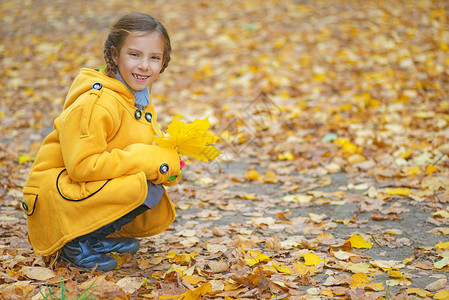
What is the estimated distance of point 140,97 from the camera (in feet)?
7.88

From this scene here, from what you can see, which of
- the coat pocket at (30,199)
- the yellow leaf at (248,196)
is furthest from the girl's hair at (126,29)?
the yellow leaf at (248,196)

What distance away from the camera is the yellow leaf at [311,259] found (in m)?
2.46

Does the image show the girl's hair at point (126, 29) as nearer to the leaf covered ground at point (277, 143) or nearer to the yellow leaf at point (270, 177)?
the leaf covered ground at point (277, 143)

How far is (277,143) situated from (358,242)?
1.97 metres

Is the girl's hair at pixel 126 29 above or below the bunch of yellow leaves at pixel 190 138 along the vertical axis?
above

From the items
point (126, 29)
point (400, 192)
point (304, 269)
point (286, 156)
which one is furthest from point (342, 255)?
point (286, 156)

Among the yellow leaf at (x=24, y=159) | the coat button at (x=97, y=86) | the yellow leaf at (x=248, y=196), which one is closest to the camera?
the coat button at (x=97, y=86)

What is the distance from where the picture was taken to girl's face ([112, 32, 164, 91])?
225 centimetres

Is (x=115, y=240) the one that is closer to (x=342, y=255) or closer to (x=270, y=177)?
(x=342, y=255)

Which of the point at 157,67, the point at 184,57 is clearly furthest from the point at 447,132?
the point at 184,57

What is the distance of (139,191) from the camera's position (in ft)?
7.16

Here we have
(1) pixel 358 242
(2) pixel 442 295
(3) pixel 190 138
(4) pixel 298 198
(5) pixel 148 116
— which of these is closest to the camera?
(2) pixel 442 295

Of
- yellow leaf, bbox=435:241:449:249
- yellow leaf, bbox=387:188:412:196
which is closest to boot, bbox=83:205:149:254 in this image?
yellow leaf, bbox=435:241:449:249

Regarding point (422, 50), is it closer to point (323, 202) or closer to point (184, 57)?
point (184, 57)
